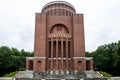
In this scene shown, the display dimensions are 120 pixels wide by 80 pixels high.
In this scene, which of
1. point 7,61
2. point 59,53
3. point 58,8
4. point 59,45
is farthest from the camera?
point 7,61

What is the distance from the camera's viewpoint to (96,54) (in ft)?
145

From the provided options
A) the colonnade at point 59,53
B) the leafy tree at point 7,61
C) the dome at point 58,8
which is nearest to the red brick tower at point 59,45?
the colonnade at point 59,53

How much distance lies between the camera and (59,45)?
30.3 meters

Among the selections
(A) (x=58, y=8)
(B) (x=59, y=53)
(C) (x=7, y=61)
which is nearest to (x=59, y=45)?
(B) (x=59, y=53)

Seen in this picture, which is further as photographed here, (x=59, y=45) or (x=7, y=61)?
(x=7, y=61)

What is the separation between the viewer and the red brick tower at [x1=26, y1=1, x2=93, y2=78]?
28672 millimetres

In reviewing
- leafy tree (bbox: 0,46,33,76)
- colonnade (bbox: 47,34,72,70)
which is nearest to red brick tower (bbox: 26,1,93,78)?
colonnade (bbox: 47,34,72,70)

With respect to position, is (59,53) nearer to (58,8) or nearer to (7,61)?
(58,8)

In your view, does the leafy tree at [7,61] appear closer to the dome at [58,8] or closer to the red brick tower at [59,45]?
the red brick tower at [59,45]

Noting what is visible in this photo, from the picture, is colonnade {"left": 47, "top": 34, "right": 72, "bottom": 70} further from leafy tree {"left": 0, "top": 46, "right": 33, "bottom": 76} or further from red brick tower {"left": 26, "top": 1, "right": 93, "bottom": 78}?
leafy tree {"left": 0, "top": 46, "right": 33, "bottom": 76}

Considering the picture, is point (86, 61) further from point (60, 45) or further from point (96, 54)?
point (96, 54)

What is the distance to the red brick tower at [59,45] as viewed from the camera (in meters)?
28.7

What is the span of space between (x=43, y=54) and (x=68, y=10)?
30.3ft

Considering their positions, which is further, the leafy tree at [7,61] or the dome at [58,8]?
the leafy tree at [7,61]
